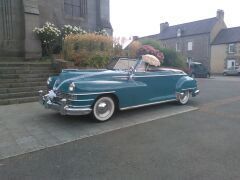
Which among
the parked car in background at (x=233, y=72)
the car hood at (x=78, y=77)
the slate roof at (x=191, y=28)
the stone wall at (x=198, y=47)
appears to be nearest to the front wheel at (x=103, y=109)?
the car hood at (x=78, y=77)

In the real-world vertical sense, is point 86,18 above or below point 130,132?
above

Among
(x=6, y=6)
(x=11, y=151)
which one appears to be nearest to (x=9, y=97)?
(x=11, y=151)

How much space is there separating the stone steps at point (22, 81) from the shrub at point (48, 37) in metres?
2.77

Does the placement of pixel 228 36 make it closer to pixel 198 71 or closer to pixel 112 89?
pixel 198 71

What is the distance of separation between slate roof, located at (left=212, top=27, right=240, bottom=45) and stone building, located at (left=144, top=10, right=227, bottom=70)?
73 cm

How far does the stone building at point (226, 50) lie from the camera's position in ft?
117

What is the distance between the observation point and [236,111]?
6672 millimetres

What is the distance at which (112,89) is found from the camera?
5.55 m

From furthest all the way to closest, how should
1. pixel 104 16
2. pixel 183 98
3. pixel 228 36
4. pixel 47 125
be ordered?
pixel 228 36, pixel 104 16, pixel 183 98, pixel 47 125

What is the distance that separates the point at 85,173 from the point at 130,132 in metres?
1.83

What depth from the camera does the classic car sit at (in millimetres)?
5090

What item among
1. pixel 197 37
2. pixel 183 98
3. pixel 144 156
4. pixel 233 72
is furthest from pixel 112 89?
pixel 197 37

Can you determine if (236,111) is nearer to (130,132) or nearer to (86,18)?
(130,132)

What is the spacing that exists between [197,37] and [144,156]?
40.4 metres
